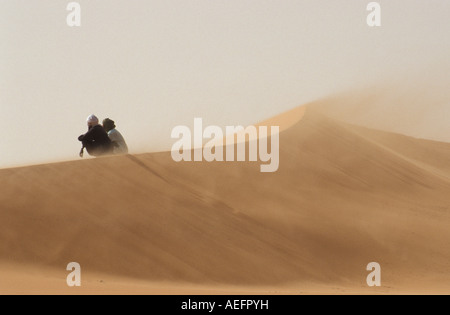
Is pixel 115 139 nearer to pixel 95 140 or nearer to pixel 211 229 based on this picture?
pixel 95 140

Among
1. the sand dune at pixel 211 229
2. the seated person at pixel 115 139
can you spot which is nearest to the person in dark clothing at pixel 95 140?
the seated person at pixel 115 139

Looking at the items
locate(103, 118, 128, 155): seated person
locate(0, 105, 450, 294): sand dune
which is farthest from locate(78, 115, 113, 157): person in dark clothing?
locate(0, 105, 450, 294): sand dune

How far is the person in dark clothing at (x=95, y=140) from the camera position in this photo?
1496 cm

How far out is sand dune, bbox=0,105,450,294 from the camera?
459 inches

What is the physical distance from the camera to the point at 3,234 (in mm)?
12180

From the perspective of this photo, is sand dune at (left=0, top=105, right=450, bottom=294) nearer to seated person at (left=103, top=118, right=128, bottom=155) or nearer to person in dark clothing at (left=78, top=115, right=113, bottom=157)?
A: seated person at (left=103, top=118, right=128, bottom=155)

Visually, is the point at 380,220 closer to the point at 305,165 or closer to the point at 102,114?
the point at 305,165

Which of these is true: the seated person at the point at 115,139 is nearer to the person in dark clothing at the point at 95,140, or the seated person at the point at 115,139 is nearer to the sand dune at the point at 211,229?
the person in dark clothing at the point at 95,140

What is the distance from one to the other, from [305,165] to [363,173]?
1.46 m

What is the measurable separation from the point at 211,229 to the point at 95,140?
11.8ft

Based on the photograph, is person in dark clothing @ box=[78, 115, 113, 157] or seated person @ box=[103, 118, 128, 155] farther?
seated person @ box=[103, 118, 128, 155]

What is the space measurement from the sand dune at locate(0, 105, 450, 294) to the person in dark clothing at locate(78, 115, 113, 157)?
0.79 meters

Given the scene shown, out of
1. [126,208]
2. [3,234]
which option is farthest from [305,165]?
[3,234]

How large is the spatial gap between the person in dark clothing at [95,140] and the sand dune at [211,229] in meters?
0.79
